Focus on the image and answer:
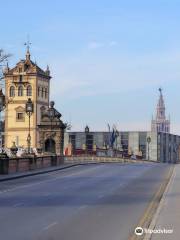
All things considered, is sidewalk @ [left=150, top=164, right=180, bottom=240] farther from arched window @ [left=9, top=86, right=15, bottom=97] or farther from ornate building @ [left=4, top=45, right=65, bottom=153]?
arched window @ [left=9, top=86, right=15, bottom=97]

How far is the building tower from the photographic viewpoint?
13725 cm

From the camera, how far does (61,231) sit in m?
16.1

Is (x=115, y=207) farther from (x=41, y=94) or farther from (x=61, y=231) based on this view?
(x=41, y=94)

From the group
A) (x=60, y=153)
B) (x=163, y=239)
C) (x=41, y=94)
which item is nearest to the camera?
(x=163, y=239)

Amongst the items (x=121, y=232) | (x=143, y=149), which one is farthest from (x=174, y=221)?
(x=143, y=149)

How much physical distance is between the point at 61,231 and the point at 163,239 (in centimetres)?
301

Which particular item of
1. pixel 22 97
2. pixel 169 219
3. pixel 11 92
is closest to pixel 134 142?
pixel 22 97

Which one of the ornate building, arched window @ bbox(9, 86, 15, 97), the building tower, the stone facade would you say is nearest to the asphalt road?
the stone facade

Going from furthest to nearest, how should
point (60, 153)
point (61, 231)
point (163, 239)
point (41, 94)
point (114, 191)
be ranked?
1. point (41, 94)
2. point (60, 153)
3. point (114, 191)
4. point (61, 231)
5. point (163, 239)

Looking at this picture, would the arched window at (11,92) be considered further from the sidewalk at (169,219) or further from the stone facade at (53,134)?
→ the sidewalk at (169,219)

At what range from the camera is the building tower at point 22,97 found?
137250 millimetres

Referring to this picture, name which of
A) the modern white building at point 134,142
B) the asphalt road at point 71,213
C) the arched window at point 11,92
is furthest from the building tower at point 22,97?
the asphalt road at point 71,213

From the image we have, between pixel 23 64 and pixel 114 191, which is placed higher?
pixel 23 64

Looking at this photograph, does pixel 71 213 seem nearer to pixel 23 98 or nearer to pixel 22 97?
pixel 23 98
